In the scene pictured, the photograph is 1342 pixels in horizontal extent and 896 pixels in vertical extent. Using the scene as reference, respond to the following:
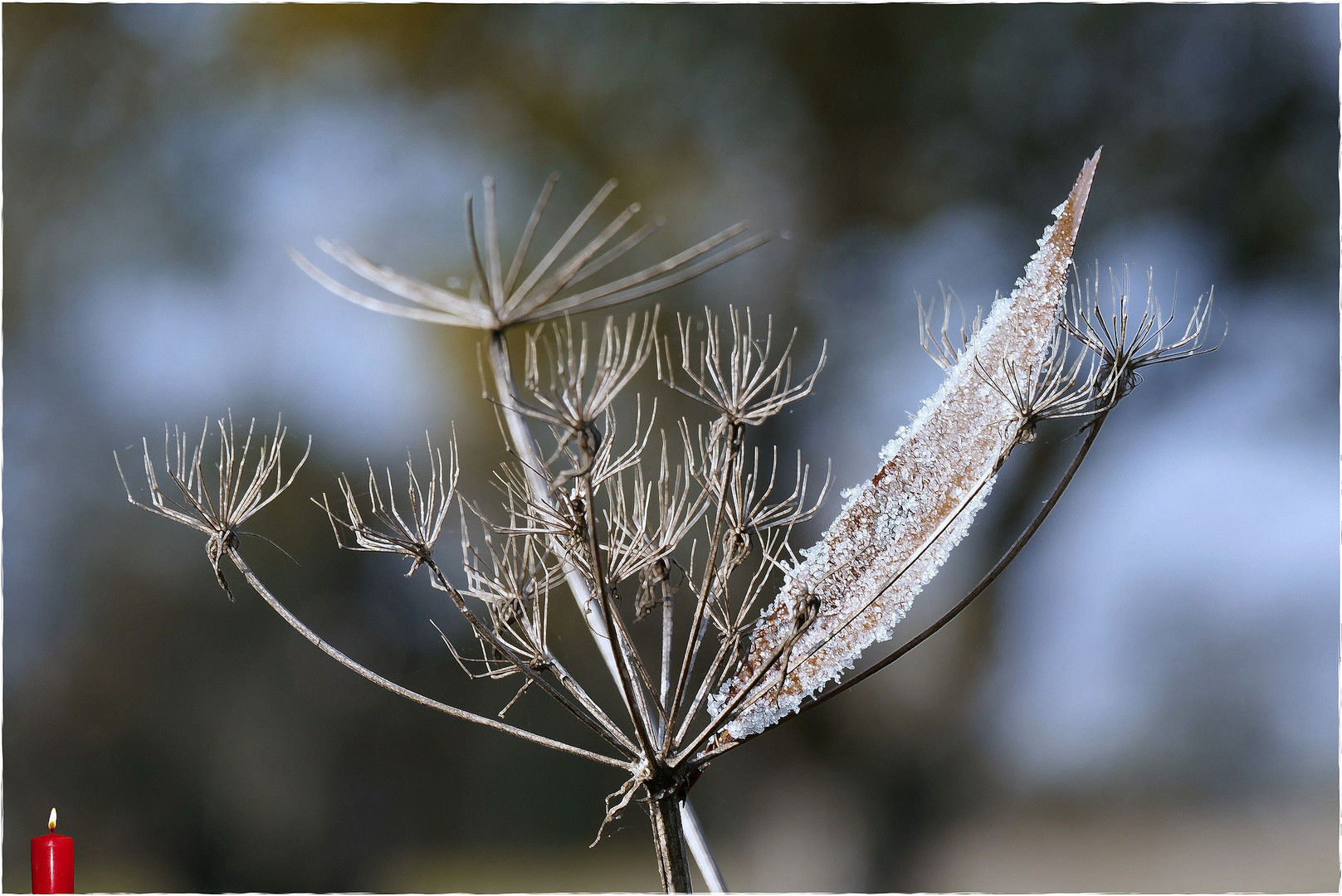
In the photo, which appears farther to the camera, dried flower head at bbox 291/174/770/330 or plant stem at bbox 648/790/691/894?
plant stem at bbox 648/790/691/894

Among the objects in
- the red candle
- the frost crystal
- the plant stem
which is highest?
the frost crystal

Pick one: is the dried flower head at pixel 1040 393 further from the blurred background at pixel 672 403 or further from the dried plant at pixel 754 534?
the blurred background at pixel 672 403

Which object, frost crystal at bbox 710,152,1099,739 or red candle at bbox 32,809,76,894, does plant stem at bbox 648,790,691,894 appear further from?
red candle at bbox 32,809,76,894

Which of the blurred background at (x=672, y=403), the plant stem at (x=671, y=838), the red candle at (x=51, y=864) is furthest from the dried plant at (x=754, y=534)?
the blurred background at (x=672, y=403)

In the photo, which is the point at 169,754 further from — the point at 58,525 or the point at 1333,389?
the point at 1333,389

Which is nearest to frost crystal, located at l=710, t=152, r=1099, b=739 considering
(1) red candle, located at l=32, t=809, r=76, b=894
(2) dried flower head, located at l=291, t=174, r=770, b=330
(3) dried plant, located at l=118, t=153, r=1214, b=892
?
(3) dried plant, located at l=118, t=153, r=1214, b=892

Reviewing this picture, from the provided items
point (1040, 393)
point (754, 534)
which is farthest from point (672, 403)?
point (1040, 393)

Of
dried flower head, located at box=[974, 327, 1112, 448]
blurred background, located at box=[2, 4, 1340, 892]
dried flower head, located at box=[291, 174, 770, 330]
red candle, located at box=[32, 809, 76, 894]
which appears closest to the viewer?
dried flower head, located at box=[291, 174, 770, 330]
